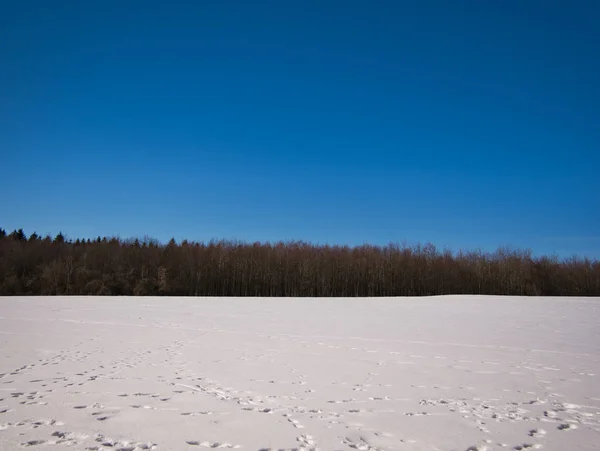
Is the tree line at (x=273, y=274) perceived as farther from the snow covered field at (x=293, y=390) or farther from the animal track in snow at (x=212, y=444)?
the animal track in snow at (x=212, y=444)

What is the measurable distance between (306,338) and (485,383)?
412 centimetres

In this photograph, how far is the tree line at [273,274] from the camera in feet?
99.6

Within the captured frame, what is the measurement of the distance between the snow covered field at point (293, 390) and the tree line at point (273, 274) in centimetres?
2177

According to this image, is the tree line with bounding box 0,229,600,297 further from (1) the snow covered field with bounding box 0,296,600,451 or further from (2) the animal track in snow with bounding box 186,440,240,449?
(2) the animal track in snow with bounding box 186,440,240,449

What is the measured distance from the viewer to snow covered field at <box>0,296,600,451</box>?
305 cm

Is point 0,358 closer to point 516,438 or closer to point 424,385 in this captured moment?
point 424,385

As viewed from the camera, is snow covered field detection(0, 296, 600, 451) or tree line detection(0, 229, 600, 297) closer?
snow covered field detection(0, 296, 600, 451)

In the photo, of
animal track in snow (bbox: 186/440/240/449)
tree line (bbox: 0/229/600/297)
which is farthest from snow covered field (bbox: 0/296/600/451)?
tree line (bbox: 0/229/600/297)

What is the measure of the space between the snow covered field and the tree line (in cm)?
2177

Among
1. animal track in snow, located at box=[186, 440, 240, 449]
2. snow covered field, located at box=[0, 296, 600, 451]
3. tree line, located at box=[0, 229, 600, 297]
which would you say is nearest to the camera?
animal track in snow, located at box=[186, 440, 240, 449]

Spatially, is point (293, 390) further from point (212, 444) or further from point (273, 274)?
point (273, 274)

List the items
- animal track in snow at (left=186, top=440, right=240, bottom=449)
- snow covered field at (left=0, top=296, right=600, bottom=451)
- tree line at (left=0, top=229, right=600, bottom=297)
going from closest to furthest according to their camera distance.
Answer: animal track in snow at (left=186, top=440, right=240, bottom=449)
snow covered field at (left=0, top=296, right=600, bottom=451)
tree line at (left=0, top=229, right=600, bottom=297)

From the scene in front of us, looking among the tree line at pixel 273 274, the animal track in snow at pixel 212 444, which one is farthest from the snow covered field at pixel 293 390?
the tree line at pixel 273 274

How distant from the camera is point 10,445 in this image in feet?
9.03
